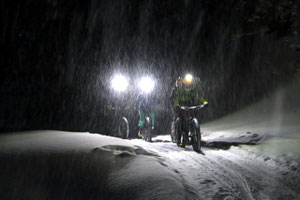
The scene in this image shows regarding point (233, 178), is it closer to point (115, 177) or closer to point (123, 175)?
point (123, 175)

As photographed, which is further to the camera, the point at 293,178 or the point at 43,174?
the point at 293,178

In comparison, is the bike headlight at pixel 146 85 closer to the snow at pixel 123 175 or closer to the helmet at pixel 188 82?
the helmet at pixel 188 82

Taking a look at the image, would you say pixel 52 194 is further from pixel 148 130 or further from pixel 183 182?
pixel 148 130

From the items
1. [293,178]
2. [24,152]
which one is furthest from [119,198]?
[293,178]

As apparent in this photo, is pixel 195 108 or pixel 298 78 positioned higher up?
pixel 298 78

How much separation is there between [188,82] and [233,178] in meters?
3.68

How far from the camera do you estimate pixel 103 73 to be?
93.0 ft

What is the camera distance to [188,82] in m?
7.37

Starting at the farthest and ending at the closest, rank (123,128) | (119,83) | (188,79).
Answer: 1. (119,83)
2. (123,128)
3. (188,79)

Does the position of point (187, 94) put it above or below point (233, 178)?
above

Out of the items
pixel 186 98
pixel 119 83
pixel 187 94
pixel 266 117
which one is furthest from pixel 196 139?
pixel 266 117

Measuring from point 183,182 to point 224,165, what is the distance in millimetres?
1933

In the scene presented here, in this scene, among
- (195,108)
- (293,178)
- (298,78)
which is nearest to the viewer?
(293,178)

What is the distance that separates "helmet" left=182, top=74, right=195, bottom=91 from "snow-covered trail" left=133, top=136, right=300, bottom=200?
247 centimetres
